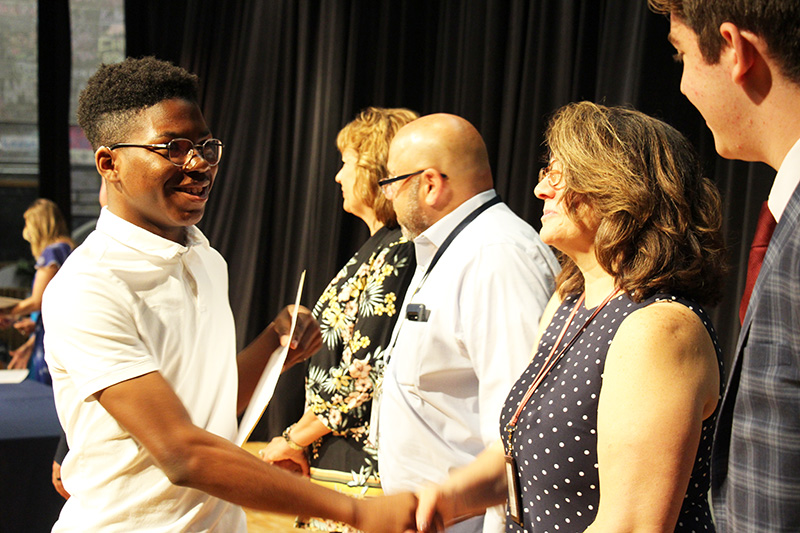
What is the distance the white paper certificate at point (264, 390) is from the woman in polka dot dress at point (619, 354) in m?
0.40

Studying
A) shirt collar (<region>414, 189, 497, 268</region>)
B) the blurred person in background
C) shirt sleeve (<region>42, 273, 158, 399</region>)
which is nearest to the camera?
shirt sleeve (<region>42, 273, 158, 399</region>)

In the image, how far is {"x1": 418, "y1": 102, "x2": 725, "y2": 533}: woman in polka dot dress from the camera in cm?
115

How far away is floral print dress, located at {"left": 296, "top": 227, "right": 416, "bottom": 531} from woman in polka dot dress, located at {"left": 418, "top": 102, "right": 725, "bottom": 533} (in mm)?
1068

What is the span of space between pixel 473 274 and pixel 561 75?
5.94ft

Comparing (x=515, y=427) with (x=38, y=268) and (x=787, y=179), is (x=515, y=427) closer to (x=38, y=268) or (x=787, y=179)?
(x=787, y=179)

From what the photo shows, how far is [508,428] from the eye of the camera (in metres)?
1.45

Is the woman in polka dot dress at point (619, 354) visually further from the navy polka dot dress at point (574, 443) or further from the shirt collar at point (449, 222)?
the shirt collar at point (449, 222)

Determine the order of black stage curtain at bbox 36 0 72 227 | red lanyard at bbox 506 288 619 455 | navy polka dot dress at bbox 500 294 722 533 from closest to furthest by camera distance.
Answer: navy polka dot dress at bbox 500 294 722 533 → red lanyard at bbox 506 288 619 455 → black stage curtain at bbox 36 0 72 227

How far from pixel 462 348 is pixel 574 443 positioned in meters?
0.76

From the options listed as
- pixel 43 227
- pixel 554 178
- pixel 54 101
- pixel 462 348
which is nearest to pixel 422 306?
pixel 462 348

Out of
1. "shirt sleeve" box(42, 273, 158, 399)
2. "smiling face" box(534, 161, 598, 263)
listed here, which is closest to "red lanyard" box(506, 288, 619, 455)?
"smiling face" box(534, 161, 598, 263)

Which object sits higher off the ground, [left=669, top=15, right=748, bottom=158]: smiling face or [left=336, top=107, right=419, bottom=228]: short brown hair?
[left=669, top=15, right=748, bottom=158]: smiling face

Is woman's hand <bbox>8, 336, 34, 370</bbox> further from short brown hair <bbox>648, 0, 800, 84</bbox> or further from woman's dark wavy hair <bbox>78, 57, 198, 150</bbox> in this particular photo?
short brown hair <bbox>648, 0, 800, 84</bbox>

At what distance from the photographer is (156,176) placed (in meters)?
1.32
